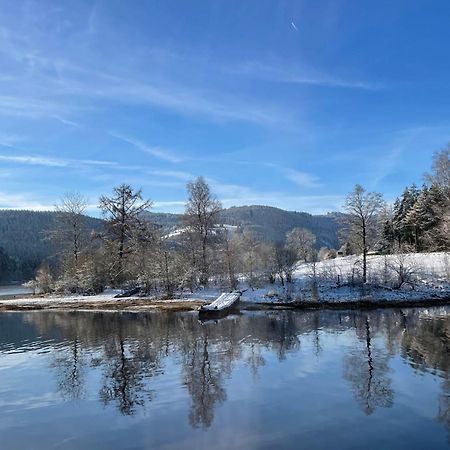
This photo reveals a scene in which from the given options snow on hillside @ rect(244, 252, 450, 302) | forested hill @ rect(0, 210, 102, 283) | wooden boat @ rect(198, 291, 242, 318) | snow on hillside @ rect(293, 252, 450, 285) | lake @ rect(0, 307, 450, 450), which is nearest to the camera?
lake @ rect(0, 307, 450, 450)

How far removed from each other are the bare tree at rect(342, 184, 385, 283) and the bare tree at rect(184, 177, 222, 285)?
14.8 metres

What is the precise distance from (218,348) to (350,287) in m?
26.9

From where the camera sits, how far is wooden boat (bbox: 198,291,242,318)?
34.4 m

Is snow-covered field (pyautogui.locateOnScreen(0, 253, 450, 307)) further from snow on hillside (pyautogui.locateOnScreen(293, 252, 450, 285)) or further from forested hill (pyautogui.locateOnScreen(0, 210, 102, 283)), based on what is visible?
forested hill (pyautogui.locateOnScreen(0, 210, 102, 283))

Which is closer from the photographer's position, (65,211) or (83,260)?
(83,260)

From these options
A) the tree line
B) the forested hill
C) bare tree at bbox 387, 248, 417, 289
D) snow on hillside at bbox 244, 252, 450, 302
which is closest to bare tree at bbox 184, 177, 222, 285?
the tree line

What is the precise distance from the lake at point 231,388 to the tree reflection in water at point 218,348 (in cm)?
7

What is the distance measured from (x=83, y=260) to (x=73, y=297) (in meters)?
5.28

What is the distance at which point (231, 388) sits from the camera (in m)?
15.8

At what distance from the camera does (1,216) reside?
A: 7446 inches

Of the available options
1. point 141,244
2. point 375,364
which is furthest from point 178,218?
point 375,364

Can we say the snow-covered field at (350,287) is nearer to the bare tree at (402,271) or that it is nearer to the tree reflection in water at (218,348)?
the bare tree at (402,271)

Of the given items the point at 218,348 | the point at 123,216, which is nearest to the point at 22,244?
the point at 123,216

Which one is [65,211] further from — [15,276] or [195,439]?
[15,276]
